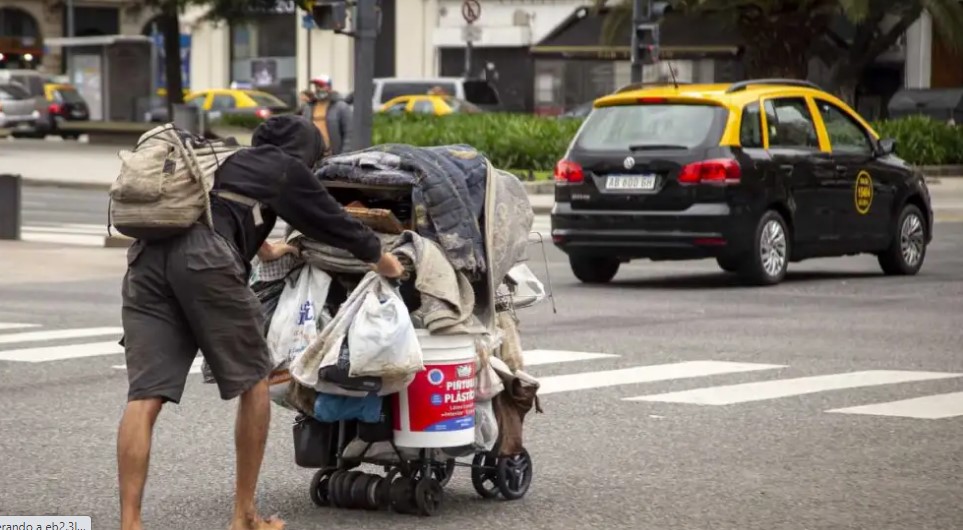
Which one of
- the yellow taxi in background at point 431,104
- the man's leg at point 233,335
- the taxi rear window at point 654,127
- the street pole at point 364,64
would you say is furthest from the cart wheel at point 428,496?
the yellow taxi in background at point 431,104

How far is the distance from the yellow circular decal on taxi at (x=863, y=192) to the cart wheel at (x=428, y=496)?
11168mm

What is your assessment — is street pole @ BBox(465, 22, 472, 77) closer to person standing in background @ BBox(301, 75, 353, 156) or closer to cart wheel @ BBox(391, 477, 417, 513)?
person standing in background @ BBox(301, 75, 353, 156)

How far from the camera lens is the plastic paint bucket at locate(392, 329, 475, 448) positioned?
7.35 meters

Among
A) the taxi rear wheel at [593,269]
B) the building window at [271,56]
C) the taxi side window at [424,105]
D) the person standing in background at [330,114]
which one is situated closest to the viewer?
the taxi rear wheel at [593,269]

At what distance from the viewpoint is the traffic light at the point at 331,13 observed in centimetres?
2241

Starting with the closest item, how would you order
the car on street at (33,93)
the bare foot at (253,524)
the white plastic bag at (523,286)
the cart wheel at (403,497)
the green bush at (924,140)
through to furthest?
the bare foot at (253,524), the cart wheel at (403,497), the white plastic bag at (523,286), the green bush at (924,140), the car on street at (33,93)

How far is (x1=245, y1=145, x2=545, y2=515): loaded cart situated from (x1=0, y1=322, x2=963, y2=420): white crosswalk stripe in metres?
2.89

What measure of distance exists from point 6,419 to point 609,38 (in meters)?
34.6

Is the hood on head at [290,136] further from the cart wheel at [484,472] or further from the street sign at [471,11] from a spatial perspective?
the street sign at [471,11]

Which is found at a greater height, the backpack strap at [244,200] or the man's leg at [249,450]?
the backpack strap at [244,200]

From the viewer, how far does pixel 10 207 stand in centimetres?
2222

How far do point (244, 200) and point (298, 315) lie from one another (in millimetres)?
543

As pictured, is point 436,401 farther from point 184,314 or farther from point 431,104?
point 431,104

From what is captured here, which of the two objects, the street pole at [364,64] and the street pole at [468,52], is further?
the street pole at [468,52]
